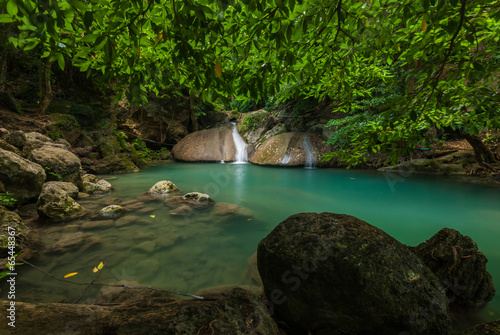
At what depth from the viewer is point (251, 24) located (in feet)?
3.81

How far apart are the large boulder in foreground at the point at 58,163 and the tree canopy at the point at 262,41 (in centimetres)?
471

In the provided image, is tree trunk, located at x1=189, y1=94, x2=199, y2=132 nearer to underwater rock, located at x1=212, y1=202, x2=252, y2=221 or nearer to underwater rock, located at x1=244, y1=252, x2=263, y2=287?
underwater rock, located at x1=212, y1=202, x2=252, y2=221

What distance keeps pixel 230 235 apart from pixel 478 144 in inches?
372

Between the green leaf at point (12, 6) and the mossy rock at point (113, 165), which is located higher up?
the green leaf at point (12, 6)

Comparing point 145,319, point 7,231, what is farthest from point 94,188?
point 145,319

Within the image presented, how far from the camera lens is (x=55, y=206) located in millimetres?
3602

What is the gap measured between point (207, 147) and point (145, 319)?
1305 centimetres

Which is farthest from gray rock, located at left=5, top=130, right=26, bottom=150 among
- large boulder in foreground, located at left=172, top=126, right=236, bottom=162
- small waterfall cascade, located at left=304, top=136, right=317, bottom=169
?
small waterfall cascade, located at left=304, top=136, right=317, bottom=169

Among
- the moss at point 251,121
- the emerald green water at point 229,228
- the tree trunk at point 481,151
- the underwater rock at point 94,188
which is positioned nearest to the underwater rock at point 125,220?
the emerald green water at point 229,228

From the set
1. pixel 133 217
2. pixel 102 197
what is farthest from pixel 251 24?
pixel 102 197

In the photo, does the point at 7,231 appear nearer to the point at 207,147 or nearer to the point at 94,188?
the point at 94,188

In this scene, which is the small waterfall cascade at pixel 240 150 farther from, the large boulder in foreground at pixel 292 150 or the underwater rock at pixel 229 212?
the underwater rock at pixel 229 212

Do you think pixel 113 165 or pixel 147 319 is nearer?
pixel 147 319

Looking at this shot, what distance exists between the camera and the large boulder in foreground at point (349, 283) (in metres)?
1.39
